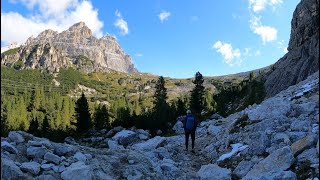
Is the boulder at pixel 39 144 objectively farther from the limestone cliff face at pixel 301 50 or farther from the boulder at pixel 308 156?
the limestone cliff face at pixel 301 50

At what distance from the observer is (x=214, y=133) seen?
31.2 meters

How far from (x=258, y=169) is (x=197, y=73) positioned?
245 ft

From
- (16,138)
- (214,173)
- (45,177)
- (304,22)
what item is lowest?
(214,173)

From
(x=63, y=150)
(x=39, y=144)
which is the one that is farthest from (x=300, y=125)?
(x=39, y=144)

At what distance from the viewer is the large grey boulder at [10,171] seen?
13.6 m

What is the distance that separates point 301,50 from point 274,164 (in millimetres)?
62224

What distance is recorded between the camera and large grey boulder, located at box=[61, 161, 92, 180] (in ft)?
47.5

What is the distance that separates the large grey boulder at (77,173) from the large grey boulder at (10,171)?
5.00ft

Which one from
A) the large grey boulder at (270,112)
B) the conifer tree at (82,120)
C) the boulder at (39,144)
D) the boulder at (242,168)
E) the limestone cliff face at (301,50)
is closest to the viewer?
the boulder at (242,168)

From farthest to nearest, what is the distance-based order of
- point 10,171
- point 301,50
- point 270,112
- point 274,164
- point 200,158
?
point 301,50 → point 270,112 → point 200,158 → point 274,164 → point 10,171

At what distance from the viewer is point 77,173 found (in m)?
14.6

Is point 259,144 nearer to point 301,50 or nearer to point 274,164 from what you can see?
point 274,164

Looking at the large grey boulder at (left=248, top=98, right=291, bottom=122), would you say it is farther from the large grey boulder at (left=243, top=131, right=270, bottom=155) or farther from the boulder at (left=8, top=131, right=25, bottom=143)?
the boulder at (left=8, top=131, right=25, bottom=143)

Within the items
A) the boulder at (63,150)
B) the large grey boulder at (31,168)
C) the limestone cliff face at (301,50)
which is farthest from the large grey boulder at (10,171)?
the limestone cliff face at (301,50)
